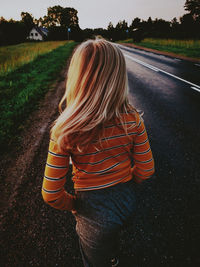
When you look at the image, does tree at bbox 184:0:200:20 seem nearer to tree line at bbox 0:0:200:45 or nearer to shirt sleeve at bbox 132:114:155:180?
tree line at bbox 0:0:200:45

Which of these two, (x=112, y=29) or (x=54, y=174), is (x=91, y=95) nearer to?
(x=54, y=174)

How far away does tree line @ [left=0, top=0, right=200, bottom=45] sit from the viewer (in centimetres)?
2810

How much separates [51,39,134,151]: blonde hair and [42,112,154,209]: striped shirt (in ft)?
0.18

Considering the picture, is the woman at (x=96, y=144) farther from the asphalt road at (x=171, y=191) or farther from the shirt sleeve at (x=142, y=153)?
the asphalt road at (x=171, y=191)

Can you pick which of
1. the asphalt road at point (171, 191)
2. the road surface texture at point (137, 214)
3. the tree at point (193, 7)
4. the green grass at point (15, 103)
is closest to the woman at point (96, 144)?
the road surface texture at point (137, 214)

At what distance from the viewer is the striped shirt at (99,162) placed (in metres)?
0.84

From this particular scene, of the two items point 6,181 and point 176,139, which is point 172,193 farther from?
point 6,181

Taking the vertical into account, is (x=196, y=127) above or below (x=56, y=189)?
below

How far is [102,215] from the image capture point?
3.22ft

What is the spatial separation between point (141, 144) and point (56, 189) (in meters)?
0.60

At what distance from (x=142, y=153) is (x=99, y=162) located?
1.14 ft

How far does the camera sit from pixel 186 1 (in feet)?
125

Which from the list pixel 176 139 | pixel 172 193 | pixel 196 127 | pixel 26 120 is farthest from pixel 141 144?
pixel 26 120

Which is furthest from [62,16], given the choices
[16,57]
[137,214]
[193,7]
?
[137,214]
